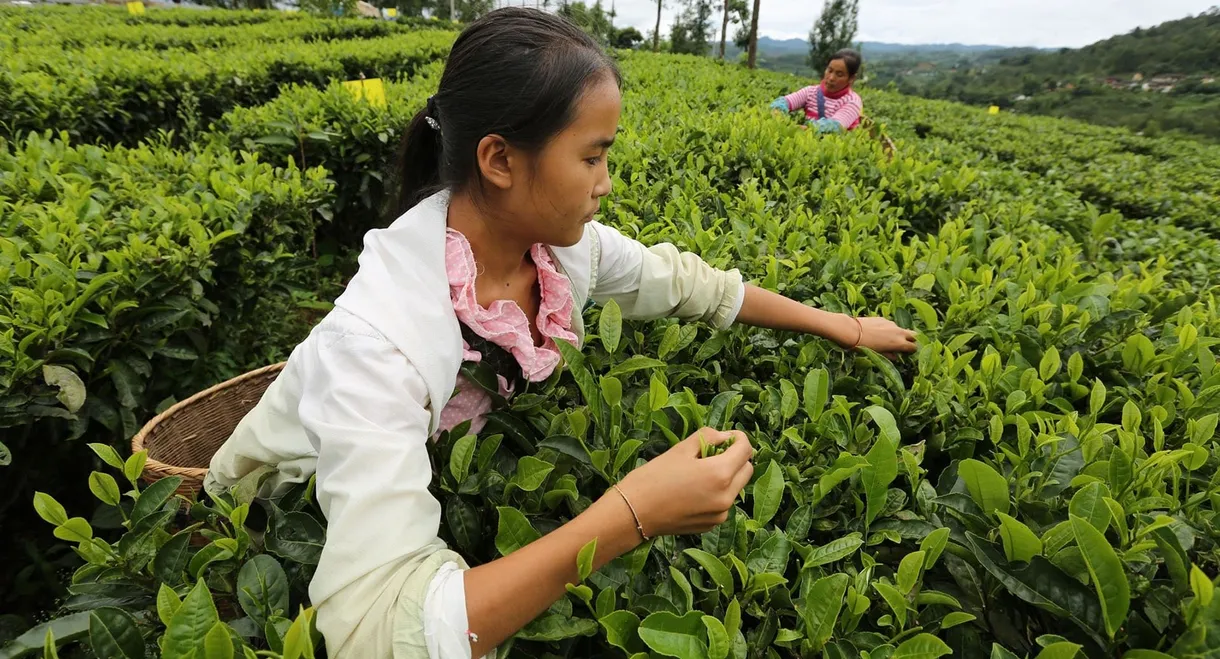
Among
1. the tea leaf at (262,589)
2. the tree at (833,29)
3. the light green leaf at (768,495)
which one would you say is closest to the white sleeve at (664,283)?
the light green leaf at (768,495)

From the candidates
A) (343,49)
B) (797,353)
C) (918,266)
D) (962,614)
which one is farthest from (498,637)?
(343,49)

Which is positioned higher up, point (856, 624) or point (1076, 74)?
point (1076, 74)

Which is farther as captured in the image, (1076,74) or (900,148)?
(1076,74)

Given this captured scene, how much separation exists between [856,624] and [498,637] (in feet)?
1.74

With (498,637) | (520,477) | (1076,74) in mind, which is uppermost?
(1076,74)

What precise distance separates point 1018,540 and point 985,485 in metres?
0.14

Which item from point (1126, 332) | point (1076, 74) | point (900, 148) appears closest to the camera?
point (1126, 332)

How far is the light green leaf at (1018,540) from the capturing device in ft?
3.00

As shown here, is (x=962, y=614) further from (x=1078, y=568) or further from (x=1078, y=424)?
(x=1078, y=424)

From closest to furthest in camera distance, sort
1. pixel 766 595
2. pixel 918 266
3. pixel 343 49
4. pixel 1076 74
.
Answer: pixel 766 595, pixel 918 266, pixel 343 49, pixel 1076 74

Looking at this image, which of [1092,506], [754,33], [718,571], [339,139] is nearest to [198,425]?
[718,571]

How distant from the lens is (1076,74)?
36.7m

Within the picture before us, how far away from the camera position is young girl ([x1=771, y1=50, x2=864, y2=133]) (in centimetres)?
612

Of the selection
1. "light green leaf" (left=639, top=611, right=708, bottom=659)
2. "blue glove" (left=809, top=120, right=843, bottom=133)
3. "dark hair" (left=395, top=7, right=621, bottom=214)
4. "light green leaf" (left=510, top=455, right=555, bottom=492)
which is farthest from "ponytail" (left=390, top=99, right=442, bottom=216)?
"blue glove" (left=809, top=120, right=843, bottom=133)
